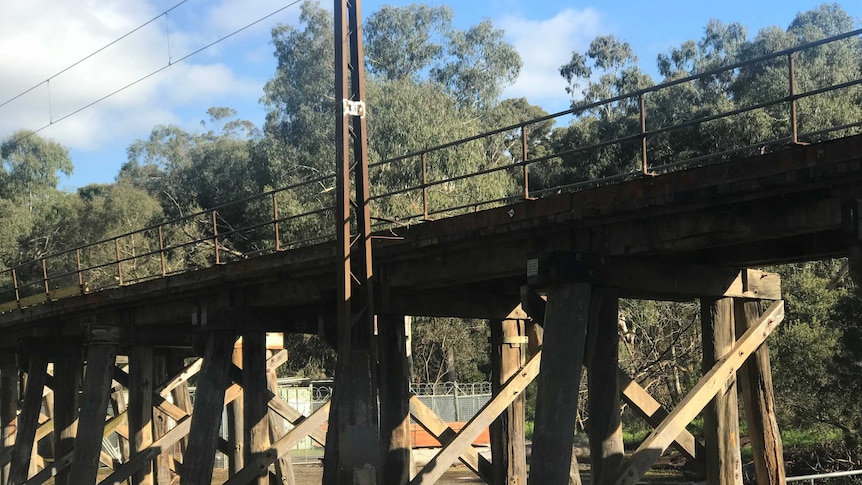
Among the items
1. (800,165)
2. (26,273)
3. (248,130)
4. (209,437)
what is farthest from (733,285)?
(248,130)

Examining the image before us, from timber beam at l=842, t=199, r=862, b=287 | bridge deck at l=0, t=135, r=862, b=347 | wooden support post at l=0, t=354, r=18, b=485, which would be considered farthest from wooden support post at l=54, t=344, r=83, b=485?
timber beam at l=842, t=199, r=862, b=287

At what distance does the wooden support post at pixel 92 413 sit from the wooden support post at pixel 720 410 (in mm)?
9193

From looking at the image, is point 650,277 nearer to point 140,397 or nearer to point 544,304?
point 544,304

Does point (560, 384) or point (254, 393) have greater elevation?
point (560, 384)

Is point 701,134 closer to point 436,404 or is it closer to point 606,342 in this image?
point 436,404

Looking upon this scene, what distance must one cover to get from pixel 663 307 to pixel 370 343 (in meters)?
21.8

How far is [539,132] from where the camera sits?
57.4 m

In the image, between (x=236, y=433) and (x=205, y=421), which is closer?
(x=205, y=421)

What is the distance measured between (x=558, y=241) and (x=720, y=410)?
2.54 meters

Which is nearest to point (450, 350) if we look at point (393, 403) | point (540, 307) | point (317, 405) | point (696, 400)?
point (317, 405)

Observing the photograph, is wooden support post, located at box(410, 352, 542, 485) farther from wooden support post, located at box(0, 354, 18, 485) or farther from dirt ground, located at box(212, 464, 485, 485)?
dirt ground, located at box(212, 464, 485, 485)

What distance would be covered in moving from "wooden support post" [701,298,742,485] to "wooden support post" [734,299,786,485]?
0.26 metres

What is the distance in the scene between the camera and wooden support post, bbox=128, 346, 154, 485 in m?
15.3

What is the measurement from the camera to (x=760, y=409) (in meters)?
10.1
